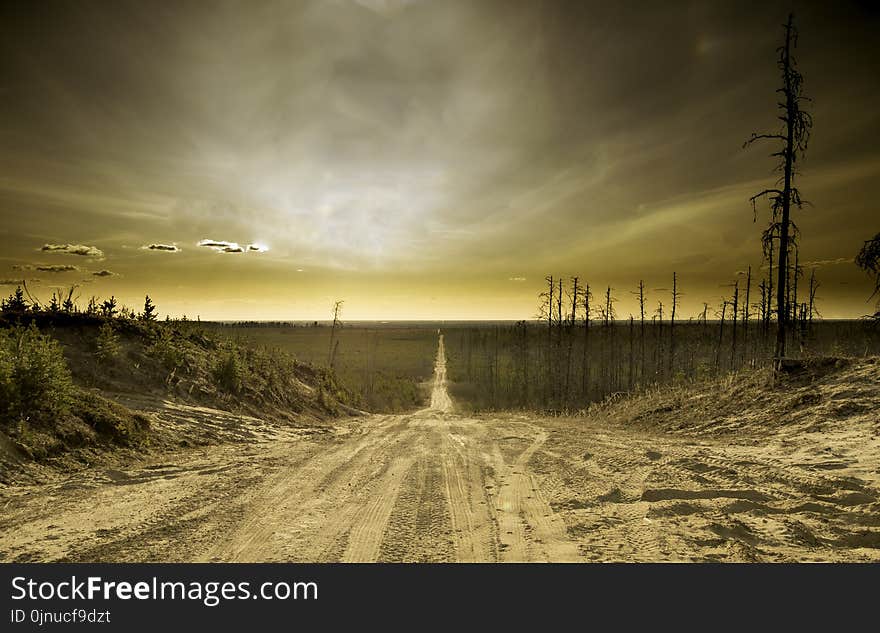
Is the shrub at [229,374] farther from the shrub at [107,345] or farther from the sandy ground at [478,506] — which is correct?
the sandy ground at [478,506]

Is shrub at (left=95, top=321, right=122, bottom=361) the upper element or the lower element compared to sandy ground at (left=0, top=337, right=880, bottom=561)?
upper

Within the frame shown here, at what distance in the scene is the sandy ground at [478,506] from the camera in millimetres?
5027

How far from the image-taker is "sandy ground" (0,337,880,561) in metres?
5.03

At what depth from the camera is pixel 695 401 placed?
15.3 m

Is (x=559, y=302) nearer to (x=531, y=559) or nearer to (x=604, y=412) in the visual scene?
(x=604, y=412)

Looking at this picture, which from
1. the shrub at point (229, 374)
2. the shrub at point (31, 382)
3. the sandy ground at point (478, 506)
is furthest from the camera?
the shrub at point (229, 374)

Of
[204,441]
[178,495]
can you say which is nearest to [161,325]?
[204,441]

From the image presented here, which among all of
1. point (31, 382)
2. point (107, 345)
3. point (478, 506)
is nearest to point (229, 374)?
point (107, 345)

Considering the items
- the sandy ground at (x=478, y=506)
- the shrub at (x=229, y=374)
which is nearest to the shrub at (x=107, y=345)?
the shrub at (x=229, y=374)

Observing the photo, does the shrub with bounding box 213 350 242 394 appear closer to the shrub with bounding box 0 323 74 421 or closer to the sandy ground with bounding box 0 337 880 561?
the shrub with bounding box 0 323 74 421

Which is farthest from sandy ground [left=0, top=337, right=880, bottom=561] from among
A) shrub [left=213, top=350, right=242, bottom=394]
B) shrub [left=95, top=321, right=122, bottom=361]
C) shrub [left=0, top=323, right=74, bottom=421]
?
shrub [left=213, top=350, right=242, bottom=394]

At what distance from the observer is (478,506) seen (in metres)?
6.70

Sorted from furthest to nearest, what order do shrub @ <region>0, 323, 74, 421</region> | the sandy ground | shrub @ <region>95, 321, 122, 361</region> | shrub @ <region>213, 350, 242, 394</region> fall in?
shrub @ <region>213, 350, 242, 394</region>
shrub @ <region>95, 321, 122, 361</region>
shrub @ <region>0, 323, 74, 421</region>
the sandy ground

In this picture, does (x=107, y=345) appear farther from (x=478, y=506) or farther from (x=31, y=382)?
(x=478, y=506)
